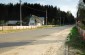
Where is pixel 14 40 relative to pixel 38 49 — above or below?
below

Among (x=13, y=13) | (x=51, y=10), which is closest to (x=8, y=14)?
(x=13, y=13)

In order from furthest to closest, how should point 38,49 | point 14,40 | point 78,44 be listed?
point 14,40 < point 78,44 < point 38,49

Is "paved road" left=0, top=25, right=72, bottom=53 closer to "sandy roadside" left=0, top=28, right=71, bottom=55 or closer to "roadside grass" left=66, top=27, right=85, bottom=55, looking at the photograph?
"sandy roadside" left=0, top=28, right=71, bottom=55

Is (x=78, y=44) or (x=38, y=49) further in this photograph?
(x=78, y=44)

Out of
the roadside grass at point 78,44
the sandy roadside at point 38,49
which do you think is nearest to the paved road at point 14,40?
the sandy roadside at point 38,49

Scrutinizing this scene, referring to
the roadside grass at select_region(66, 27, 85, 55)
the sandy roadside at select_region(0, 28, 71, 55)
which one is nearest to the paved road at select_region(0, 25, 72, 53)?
the sandy roadside at select_region(0, 28, 71, 55)

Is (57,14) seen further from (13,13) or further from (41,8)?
(13,13)

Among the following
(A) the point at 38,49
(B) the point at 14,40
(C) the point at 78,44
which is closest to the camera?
(A) the point at 38,49

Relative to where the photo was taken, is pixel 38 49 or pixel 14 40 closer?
pixel 38 49

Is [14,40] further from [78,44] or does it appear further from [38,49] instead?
[38,49]

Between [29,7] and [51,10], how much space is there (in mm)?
24166

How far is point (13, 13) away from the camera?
162 m

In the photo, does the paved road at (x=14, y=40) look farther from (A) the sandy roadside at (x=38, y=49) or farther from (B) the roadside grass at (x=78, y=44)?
(B) the roadside grass at (x=78, y=44)

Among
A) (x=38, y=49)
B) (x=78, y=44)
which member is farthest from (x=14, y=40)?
(x=38, y=49)
